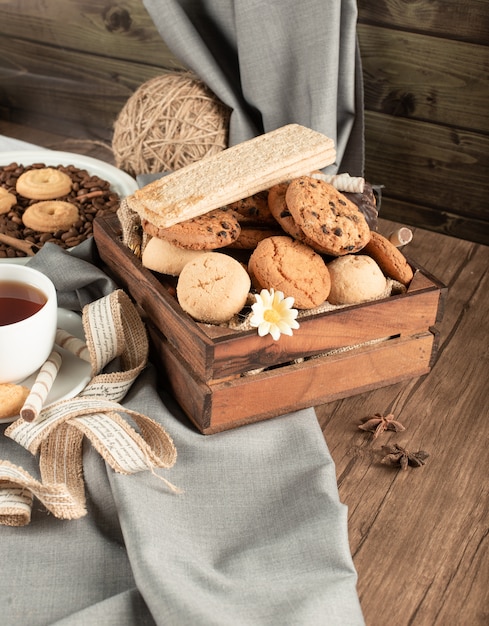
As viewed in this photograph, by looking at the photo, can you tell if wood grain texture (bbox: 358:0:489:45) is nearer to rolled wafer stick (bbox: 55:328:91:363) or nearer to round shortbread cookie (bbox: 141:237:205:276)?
round shortbread cookie (bbox: 141:237:205:276)

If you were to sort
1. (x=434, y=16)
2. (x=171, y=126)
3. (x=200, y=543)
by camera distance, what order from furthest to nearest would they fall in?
(x=434, y=16), (x=171, y=126), (x=200, y=543)

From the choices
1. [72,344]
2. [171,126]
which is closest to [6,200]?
[171,126]

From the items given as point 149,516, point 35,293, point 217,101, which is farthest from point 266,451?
point 217,101

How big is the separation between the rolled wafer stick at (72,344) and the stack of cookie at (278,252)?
0.13 meters

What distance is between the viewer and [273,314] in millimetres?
892

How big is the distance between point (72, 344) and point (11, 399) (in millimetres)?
131

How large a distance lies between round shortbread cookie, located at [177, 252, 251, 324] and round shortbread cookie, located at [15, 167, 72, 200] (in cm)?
59

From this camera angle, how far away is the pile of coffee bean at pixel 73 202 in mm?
1298

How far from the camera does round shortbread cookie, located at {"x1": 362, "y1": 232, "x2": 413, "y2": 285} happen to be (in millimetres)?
993

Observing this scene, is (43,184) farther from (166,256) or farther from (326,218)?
(326,218)

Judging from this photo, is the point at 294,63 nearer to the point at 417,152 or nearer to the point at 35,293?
the point at 417,152

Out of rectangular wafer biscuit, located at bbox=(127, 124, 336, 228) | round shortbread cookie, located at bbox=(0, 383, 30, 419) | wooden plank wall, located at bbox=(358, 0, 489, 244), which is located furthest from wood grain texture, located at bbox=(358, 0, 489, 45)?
round shortbread cookie, located at bbox=(0, 383, 30, 419)

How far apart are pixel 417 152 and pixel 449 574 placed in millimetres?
1244

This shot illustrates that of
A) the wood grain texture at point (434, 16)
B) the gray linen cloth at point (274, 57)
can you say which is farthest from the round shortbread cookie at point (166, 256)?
the wood grain texture at point (434, 16)
